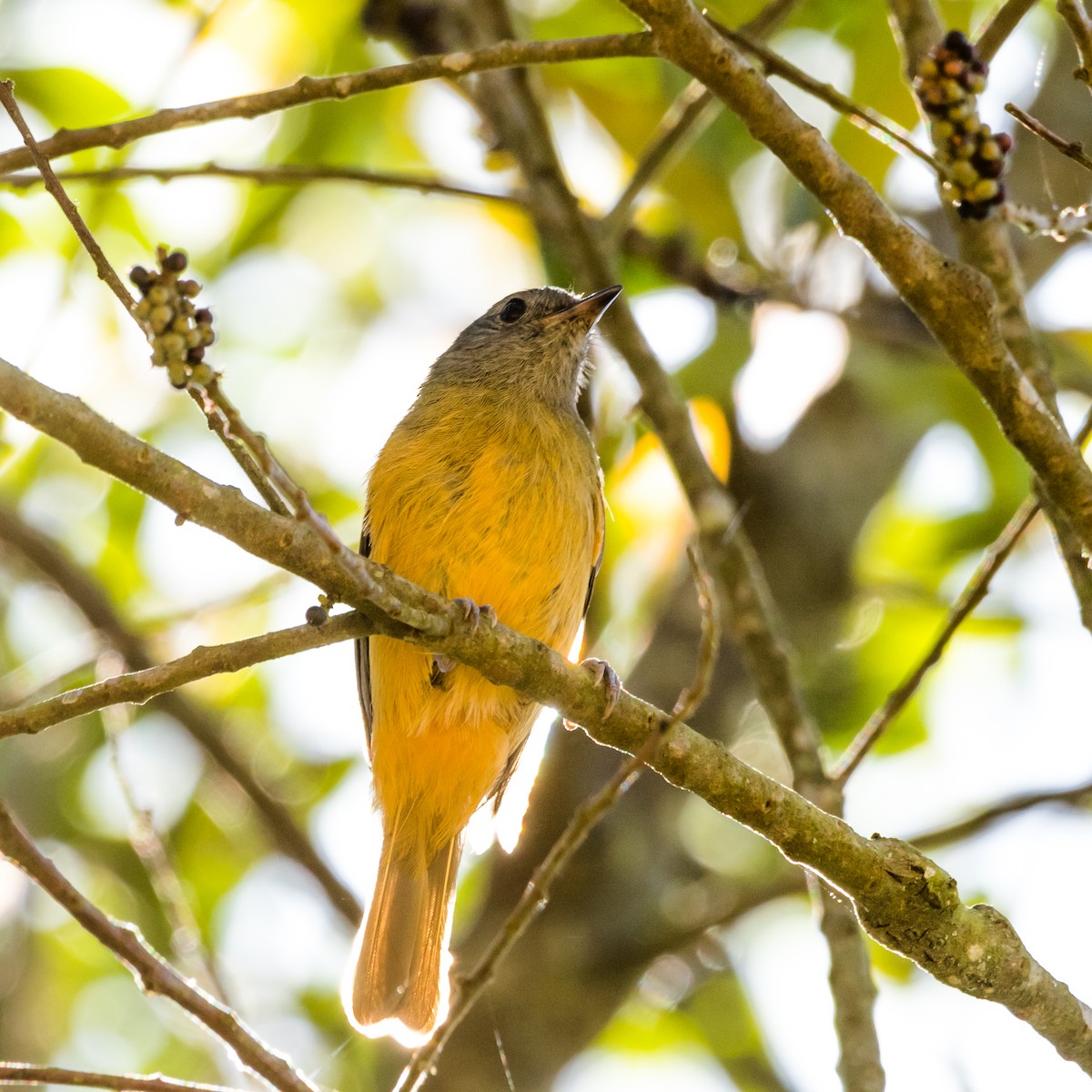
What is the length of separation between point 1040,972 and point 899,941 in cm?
35

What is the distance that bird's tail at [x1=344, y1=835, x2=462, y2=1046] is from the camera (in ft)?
17.3

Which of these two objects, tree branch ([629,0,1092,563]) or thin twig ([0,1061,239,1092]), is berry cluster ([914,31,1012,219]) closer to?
tree branch ([629,0,1092,563])

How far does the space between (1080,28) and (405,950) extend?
3.93 meters

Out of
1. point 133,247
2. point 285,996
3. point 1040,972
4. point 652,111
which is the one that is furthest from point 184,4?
point 1040,972

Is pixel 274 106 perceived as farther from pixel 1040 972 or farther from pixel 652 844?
pixel 652 844

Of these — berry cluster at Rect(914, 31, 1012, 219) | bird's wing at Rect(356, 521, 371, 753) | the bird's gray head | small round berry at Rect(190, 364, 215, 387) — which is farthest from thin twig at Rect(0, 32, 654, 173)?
bird's wing at Rect(356, 521, 371, 753)

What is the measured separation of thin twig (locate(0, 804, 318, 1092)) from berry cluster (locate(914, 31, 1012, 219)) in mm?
2353

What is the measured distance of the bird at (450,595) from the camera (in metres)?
4.87

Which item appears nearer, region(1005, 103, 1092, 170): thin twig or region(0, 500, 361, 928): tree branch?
region(1005, 103, 1092, 170): thin twig

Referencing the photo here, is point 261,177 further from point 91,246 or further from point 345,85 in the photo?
Result: point 91,246

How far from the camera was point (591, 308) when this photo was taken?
5.78m

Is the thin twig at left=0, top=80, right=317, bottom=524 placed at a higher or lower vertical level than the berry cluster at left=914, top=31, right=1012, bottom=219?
lower

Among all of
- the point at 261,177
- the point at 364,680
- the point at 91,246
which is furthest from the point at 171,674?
the point at 364,680

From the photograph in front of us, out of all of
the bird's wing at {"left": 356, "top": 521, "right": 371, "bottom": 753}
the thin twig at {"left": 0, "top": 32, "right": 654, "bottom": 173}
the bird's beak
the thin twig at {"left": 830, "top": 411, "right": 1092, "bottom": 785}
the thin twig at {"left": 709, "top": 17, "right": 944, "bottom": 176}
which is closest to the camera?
the thin twig at {"left": 0, "top": 32, "right": 654, "bottom": 173}
